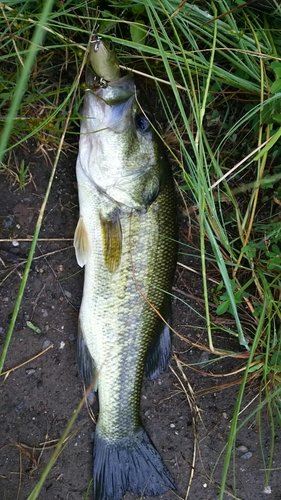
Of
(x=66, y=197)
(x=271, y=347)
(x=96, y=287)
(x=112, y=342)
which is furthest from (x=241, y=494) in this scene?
(x=66, y=197)

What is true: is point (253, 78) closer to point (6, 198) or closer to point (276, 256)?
point (276, 256)

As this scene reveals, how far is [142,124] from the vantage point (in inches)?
74.8

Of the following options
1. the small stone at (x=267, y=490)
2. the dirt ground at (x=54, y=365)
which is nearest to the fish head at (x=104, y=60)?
the dirt ground at (x=54, y=365)

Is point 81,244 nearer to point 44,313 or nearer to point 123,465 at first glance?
point 44,313

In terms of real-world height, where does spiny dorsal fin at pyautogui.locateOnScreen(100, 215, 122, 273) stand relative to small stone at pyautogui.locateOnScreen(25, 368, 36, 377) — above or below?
above

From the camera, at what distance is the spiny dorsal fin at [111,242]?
6.33 ft

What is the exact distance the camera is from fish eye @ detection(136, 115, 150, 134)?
1892 mm

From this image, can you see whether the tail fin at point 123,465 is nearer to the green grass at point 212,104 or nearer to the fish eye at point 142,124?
the green grass at point 212,104

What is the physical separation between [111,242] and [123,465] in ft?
3.44

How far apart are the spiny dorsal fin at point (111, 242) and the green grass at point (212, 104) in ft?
1.14

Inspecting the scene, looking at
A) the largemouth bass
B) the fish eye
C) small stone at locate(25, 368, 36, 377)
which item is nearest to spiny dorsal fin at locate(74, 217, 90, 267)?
the largemouth bass

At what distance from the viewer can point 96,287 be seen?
2014 mm

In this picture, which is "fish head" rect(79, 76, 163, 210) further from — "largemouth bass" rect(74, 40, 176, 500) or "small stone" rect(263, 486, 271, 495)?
"small stone" rect(263, 486, 271, 495)

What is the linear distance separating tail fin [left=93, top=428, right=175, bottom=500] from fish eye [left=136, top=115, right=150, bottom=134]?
1346 millimetres
